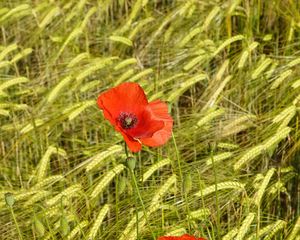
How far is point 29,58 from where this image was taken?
108 inches

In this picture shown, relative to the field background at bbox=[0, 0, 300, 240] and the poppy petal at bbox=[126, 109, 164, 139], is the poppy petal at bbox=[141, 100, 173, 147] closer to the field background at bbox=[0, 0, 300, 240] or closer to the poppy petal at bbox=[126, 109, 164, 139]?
the poppy petal at bbox=[126, 109, 164, 139]

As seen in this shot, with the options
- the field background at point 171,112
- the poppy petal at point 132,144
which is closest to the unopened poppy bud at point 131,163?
the poppy petal at point 132,144

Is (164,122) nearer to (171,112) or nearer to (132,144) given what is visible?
(132,144)

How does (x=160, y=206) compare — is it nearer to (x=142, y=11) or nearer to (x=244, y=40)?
(x=244, y=40)

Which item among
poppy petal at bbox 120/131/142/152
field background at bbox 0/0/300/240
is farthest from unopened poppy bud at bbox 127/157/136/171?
field background at bbox 0/0/300/240

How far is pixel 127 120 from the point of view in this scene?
1381mm

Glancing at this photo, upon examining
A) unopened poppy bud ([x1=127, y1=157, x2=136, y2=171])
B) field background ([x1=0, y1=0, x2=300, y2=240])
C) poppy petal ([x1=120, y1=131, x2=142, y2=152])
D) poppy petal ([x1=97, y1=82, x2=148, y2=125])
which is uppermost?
poppy petal ([x1=97, y1=82, x2=148, y2=125])

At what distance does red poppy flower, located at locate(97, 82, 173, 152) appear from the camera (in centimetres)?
136

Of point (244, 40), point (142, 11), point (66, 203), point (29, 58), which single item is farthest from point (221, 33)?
point (66, 203)

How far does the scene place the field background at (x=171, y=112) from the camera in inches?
72.6

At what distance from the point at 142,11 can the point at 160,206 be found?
1.27 meters

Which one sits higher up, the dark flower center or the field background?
the dark flower center

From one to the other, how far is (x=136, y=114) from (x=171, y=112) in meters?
0.94

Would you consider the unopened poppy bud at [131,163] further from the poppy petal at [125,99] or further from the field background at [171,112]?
the field background at [171,112]
